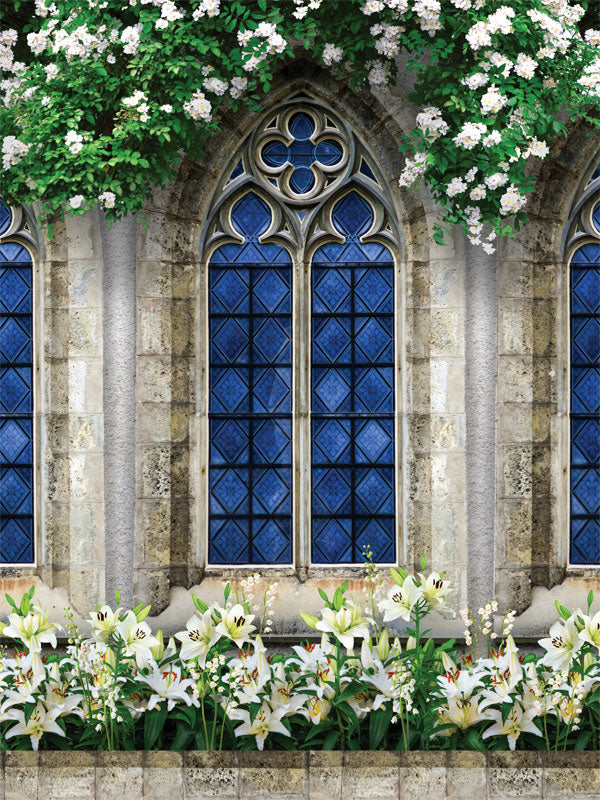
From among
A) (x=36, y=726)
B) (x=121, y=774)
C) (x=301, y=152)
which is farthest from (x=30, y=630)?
(x=301, y=152)

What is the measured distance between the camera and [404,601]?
6.92 meters

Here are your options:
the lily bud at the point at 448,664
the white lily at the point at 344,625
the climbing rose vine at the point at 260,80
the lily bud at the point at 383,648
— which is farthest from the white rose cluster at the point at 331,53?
the lily bud at the point at 448,664

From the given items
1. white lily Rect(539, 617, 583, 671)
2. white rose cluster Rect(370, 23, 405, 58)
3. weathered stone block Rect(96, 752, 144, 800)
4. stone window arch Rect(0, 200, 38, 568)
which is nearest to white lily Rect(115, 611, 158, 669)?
weathered stone block Rect(96, 752, 144, 800)

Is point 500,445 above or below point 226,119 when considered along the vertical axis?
below

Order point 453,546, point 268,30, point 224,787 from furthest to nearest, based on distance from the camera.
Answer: point 453,546 → point 268,30 → point 224,787

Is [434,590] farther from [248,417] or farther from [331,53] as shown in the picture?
[331,53]

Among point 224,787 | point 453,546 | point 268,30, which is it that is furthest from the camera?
point 453,546

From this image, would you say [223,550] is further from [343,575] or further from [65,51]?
[65,51]

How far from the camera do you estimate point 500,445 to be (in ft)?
26.0

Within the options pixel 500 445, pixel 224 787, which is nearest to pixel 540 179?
pixel 500 445

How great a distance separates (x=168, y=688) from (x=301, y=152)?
3859mm

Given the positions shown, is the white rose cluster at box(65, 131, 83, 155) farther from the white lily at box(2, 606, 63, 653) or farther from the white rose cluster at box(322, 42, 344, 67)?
the white lily at box(2, 606, 63, 653)

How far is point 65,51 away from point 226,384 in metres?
2.51

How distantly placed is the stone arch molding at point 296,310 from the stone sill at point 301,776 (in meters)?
1.52
